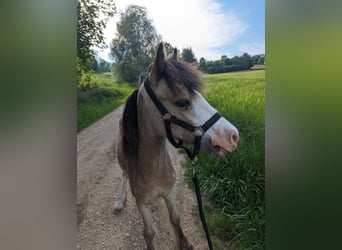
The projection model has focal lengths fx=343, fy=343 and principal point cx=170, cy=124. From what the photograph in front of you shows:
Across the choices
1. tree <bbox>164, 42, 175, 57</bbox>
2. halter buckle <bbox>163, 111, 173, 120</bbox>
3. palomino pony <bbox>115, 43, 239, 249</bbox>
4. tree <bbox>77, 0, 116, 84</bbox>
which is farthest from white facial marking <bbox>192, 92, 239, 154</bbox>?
tree <bbox>77, 0, 116, 84</bbox>

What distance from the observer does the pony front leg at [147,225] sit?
157 centimetres

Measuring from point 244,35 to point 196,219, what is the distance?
89 cm

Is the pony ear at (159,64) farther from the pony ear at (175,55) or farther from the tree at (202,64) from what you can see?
the tree at (202,64)

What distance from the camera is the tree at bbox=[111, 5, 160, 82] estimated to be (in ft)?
5.31

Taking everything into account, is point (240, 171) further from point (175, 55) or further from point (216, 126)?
point (175, 55)

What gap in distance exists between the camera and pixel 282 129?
5.08 ft

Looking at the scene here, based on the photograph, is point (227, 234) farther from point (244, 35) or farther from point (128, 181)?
point (244, 35)

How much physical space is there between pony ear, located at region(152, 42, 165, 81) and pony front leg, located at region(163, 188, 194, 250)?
0.55 m

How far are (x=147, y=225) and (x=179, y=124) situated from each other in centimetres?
49

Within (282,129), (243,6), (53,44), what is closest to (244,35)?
(243,6)

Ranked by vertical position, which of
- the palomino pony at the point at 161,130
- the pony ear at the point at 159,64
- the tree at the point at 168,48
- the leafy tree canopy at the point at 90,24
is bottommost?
the palomino pony at the point at 161,130

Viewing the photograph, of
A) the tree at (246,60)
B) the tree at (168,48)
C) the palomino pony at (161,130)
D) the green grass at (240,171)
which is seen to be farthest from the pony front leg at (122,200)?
the tree at (246,60)

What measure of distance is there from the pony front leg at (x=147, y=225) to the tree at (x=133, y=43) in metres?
0.60

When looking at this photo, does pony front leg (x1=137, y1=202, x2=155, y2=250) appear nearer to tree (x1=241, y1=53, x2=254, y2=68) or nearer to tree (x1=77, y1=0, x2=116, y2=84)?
tree (x1=77, y1=0, x2=116, y2=84)
